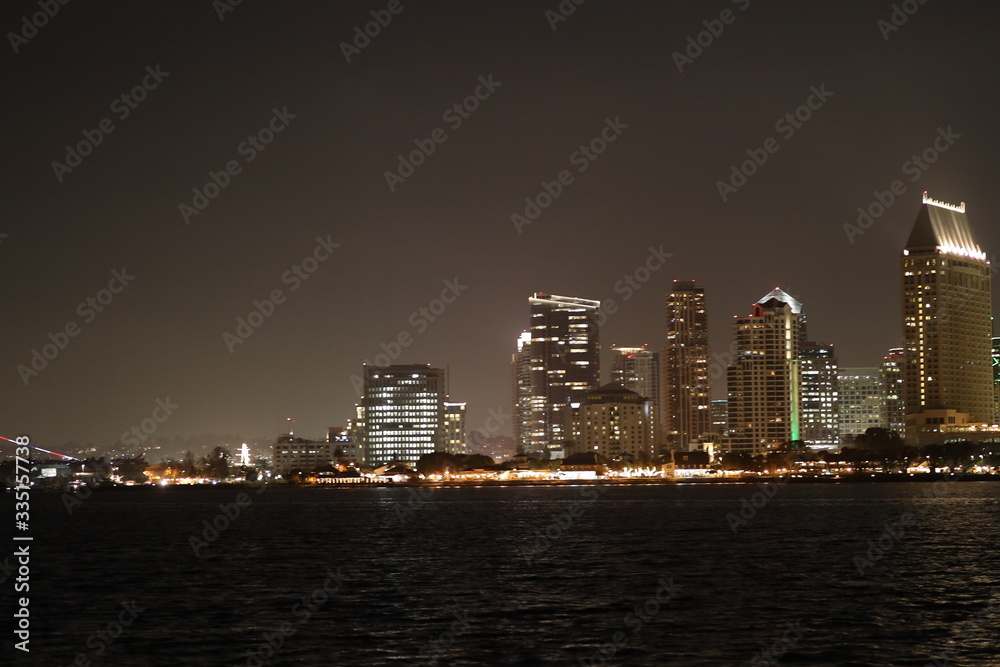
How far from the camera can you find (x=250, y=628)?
52.9 meters

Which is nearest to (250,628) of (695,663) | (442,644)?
(442,644)

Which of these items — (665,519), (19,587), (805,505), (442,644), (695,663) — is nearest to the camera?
(695,663)

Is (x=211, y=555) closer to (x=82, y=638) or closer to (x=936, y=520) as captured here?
(x=82, y=638)

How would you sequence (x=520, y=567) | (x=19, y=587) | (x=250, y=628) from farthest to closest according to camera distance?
(x=520, y=567), (x=19, y=587), (x=250, y=628)

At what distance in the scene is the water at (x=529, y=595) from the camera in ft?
155

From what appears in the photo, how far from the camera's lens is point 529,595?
210 feet

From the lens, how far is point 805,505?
166375 mm

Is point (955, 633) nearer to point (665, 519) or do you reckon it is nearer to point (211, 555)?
point (211, 555)

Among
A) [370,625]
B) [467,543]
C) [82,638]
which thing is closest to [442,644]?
[370,625]

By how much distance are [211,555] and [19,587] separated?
2129cm

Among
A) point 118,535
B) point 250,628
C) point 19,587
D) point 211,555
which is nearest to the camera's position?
point 250,628

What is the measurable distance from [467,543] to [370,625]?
47.5m

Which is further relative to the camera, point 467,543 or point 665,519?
point 665,519

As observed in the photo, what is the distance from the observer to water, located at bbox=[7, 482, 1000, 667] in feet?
155
